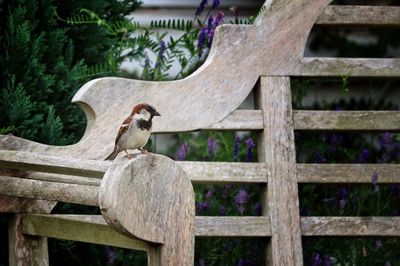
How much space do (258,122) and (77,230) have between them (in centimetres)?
78

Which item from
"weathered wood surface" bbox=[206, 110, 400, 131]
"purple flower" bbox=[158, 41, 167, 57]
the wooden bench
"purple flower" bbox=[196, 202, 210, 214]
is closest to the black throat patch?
the wooden bench

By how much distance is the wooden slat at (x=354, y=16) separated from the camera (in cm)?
304

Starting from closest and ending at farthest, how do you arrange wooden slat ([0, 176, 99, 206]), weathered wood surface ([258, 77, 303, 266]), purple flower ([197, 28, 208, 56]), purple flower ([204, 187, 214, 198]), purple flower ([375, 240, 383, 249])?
1. wooden slat ([0, 176, 99, 206])
2. weathered wood surface ([258, 77, 303, 266])
3. purple flower ([197, 28, 208, 56])
4. purple flower ([375, 240, 383, 249])
5. purple flower ([204, 187, 214, 198])

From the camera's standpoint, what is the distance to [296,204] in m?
2.88

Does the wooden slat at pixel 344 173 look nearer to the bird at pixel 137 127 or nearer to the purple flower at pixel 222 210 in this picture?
the bird at pixel 137 127

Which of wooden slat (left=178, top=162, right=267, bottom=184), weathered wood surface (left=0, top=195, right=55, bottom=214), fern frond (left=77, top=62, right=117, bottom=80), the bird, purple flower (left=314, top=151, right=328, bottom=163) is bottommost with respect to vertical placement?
weathered wood surface (left=0, top=195, right=55, bottom=214)

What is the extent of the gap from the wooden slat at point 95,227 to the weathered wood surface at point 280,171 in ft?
0.19

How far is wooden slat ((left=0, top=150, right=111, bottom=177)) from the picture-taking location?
2225mm

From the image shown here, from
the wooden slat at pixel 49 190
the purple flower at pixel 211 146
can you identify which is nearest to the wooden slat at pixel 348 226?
the wooden slat at pixel 49 190

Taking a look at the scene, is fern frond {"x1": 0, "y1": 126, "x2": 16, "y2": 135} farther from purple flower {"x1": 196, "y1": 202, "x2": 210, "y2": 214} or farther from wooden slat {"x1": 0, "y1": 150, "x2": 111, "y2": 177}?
purple flower {"x1": 196, "y1": 202, "x2": 210, "y2": 214}

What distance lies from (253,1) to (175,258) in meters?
3.57

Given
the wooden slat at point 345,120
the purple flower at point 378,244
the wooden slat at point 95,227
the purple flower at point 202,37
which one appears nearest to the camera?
the wooden slat at point 95,227

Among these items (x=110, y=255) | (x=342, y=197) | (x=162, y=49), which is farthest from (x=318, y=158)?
(x=110, y=255)

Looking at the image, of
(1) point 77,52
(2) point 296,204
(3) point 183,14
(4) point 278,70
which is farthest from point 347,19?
(3) point 183,14
